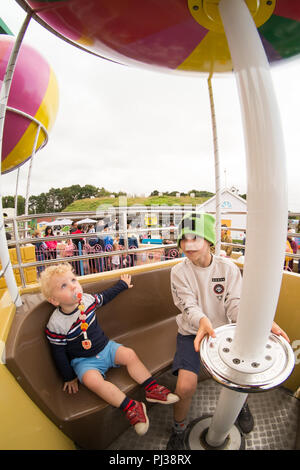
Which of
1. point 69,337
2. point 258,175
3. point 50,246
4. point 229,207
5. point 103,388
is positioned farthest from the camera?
point 229,207

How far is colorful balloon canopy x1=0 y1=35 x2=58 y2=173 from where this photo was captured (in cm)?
289

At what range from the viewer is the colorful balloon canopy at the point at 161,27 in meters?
0.71

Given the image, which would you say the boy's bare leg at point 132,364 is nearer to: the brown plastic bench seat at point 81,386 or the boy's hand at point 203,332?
the brown plastic bench seat at point 81,386

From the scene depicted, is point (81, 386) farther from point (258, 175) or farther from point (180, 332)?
point (258, 175)

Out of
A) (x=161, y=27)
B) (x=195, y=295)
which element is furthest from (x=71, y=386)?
(x=161, y=27)

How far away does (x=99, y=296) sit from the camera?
1432 mm

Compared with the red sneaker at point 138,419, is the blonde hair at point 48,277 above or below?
above

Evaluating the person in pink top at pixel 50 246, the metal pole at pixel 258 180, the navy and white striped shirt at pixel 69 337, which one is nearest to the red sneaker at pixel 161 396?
the navy and white striped shirt at pixel 69 337

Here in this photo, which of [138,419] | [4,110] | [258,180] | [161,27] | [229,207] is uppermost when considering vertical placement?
[161,27]

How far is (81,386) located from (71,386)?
0.06 metres

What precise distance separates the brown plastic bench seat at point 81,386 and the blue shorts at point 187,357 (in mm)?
224

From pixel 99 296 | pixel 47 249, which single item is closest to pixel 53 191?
pixel 47 249

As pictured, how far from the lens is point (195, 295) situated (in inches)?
46.0

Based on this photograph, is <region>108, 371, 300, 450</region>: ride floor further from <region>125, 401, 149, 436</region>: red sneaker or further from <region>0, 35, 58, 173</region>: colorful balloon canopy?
<region>0, 35, 58, 173</region>: colorful balloon canopy
